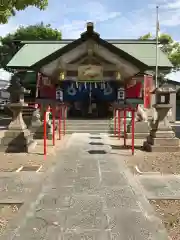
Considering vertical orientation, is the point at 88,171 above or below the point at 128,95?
below

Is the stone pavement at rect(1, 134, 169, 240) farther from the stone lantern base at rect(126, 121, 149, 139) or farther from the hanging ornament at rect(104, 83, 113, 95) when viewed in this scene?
the hanging ornament at rect(104, 83, 113, 95)

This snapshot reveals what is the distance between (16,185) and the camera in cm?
698

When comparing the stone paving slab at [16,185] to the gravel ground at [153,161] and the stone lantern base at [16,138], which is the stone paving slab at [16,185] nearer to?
the gravel ground at [153,161]

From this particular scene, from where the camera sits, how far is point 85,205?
5.55 meters

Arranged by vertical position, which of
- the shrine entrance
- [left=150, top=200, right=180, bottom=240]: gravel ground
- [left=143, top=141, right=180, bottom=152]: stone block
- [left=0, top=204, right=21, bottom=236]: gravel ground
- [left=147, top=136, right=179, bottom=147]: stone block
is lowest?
[left=150, top=200, right=180, bottom=240]: gravel ground

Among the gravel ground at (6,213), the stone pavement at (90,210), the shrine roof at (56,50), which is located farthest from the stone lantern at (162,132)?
the shrine roof at (56,50)

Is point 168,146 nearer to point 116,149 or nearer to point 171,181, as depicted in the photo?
point 116,149

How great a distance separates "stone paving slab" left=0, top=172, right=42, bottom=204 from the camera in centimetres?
603

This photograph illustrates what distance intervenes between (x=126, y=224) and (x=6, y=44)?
41194 mm

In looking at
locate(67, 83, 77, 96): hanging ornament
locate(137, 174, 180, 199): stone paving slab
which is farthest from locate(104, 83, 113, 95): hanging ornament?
locate(137, 174, 180, 199): stone paving slab

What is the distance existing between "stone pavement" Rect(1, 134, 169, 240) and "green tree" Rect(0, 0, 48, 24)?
148 inches

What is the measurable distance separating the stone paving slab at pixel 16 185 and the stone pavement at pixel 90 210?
0.31 m

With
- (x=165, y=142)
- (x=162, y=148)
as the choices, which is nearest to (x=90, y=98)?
(x=165, y=142)

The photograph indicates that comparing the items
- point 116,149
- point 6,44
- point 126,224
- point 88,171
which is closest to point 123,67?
point 116,149
